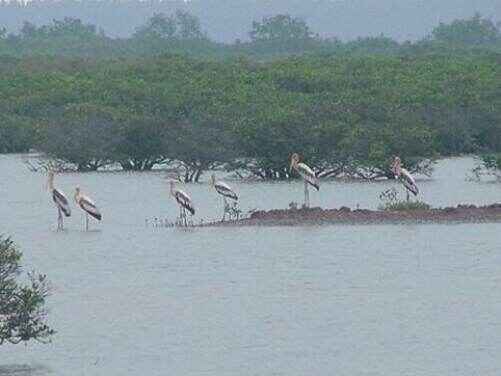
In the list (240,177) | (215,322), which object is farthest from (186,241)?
(240,177)

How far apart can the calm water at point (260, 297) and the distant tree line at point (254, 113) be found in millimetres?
5755

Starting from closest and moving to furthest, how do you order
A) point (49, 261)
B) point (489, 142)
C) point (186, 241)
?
point (49, 261) < point (186, 241) < point (489, 142)

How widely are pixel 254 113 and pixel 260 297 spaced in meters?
20.9

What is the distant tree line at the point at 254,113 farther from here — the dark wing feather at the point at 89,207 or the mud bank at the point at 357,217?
the dark wing feather at the point at 89,207

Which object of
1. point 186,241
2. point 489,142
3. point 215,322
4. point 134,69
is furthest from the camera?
point 134,69

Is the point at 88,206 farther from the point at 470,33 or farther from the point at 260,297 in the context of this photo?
the point at 470,33

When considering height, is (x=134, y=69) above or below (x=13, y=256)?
above

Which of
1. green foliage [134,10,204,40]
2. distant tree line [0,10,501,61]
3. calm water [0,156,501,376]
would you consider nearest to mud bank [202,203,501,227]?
calm water [0,156,501,376]

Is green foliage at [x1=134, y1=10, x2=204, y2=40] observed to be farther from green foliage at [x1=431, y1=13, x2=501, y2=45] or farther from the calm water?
the calm water

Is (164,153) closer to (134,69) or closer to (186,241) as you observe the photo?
(186,241)

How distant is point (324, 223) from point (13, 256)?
11.6 m

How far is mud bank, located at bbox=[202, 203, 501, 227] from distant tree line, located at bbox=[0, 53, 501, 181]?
8533 millimetres

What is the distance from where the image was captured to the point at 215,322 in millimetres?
18234

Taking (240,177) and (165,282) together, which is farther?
(240,177)
